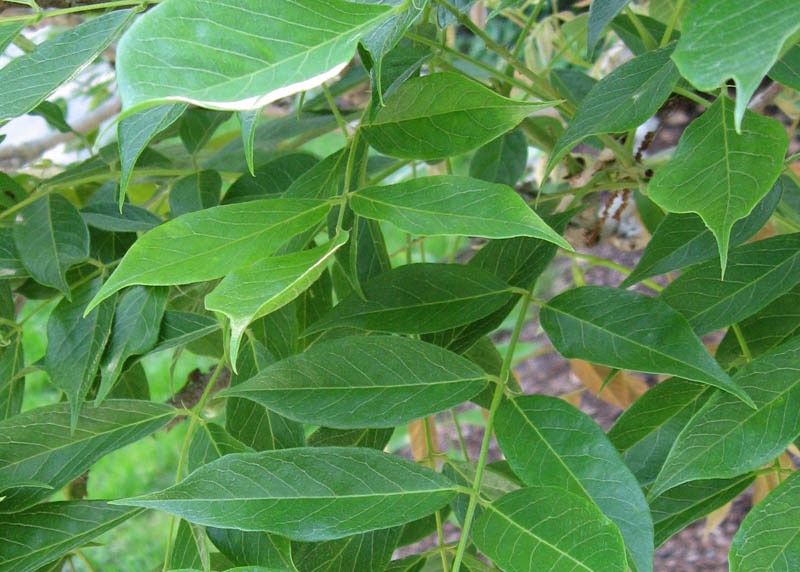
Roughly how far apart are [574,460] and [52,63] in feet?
0.90

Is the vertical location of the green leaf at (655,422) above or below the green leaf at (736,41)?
below

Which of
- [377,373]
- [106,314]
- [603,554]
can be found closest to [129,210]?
[106,314]

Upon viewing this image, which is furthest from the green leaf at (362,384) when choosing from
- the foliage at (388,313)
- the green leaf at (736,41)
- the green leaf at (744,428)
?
the green leaf at (736,41)

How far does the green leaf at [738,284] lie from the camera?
41 centimetres

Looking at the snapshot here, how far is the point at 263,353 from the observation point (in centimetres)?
46

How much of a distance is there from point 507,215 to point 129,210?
250 millimetres

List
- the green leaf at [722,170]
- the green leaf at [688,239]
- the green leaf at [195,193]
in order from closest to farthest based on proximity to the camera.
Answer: the green leaf at [722,170]
the green leaf at [688,239]
the green leaf at [195,193]

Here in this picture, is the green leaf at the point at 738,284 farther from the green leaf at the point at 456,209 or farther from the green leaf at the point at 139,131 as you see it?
the green leaf at the point at 139,131

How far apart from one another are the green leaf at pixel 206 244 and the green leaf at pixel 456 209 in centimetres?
4

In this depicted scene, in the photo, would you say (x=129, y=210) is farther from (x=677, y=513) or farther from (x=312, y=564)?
(x=677, y=513)

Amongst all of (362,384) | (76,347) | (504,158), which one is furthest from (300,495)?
(504,158)

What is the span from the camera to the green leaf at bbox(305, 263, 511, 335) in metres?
0.44

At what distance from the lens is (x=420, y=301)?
0.45m

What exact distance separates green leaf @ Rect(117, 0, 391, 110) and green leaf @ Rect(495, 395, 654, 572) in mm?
197
